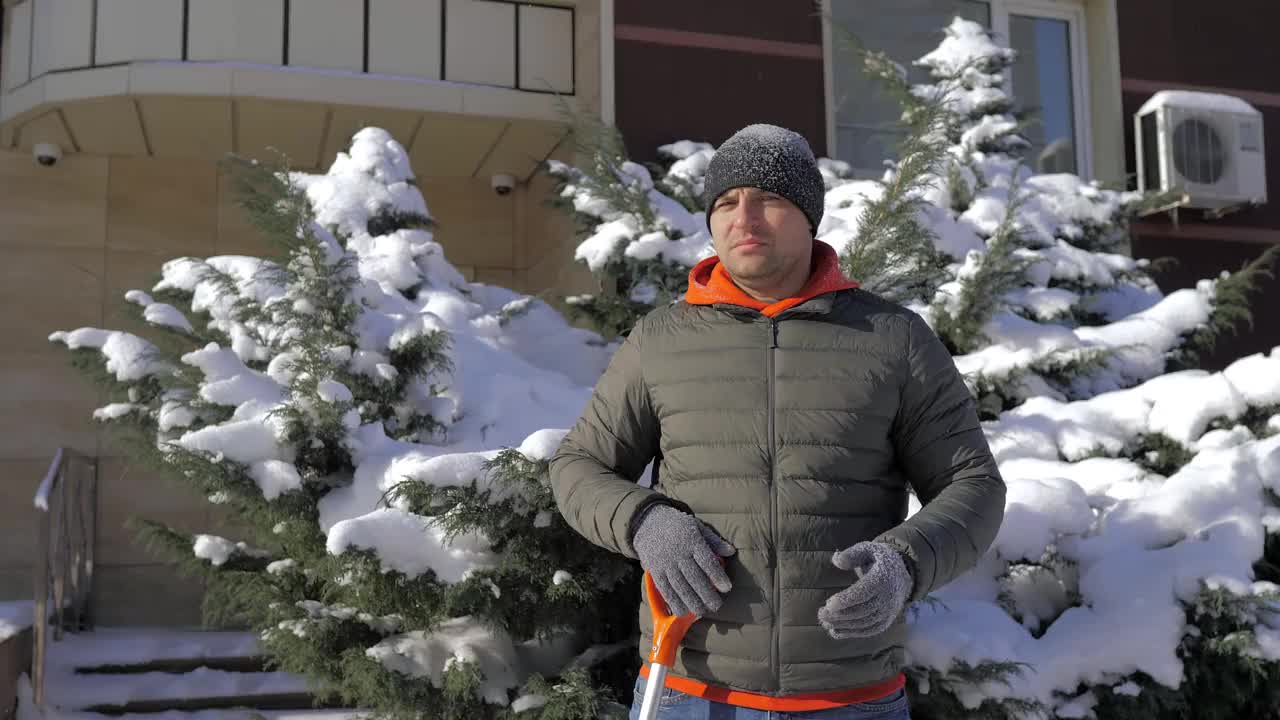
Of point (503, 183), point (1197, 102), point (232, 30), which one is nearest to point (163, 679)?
point (232, 30)

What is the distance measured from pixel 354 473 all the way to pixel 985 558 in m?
1.90

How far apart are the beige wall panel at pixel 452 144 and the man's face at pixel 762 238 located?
4.78 m

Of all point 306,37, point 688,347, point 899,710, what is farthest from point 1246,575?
point 306,37

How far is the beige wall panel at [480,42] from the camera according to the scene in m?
6.47

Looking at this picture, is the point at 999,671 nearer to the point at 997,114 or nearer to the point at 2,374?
the point at 997,114

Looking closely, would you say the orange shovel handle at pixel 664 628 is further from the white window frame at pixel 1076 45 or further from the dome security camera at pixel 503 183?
the white window frame at pixel 1076 45

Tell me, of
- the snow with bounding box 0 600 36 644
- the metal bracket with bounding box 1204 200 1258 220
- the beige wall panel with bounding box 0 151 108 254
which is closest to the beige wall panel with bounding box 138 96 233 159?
the beige wall panel with bounding box 0 151 108 254

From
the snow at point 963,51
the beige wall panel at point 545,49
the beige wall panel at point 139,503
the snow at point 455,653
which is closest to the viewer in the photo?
the snow at point 455,653

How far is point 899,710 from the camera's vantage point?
191 centimetres

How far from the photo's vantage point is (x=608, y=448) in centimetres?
199

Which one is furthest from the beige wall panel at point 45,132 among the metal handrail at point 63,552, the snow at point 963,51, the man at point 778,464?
the man at point 778,464

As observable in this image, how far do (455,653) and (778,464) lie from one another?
5.42 feet

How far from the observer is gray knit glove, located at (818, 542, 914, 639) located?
1.66 metres

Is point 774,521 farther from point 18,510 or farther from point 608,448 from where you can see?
point 18,510
